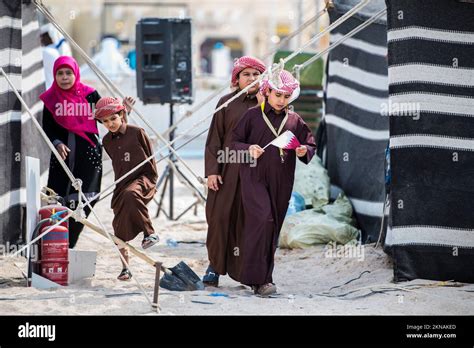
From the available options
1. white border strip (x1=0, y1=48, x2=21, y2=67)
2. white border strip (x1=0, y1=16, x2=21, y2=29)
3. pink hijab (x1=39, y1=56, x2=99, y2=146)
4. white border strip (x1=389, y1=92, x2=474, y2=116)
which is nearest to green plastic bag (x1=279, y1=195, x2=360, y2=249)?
pink hijab (x1=39, y1=56, x2=99, y2=146)

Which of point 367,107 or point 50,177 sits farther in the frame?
point 367,107

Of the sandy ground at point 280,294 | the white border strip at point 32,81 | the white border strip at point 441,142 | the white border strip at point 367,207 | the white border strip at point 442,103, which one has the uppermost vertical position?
the white border strip at point 32,81

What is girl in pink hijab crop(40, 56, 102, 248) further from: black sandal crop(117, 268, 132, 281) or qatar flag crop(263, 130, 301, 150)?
qatar flag crop(263, 130, 301, 150)

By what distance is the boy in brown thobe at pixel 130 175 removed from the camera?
7.84 metres

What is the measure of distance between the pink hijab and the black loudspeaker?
3094 mm

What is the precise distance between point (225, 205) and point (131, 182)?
30.9 inches

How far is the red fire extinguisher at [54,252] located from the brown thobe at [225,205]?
3.38ft

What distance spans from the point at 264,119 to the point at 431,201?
132 cm

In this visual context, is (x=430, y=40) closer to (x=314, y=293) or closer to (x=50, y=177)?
(x=314, y=293)

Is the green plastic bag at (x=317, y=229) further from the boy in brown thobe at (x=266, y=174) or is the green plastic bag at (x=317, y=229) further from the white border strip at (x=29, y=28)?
the white border strip at (x=29, y=28)

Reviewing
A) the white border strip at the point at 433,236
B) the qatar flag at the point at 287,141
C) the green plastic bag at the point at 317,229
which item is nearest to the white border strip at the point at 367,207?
the green plastic bag at the point at 317,229

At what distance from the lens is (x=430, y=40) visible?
25.0 ft

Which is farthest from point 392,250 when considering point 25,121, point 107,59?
point 107,59

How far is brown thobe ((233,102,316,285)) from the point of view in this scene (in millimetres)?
7379
